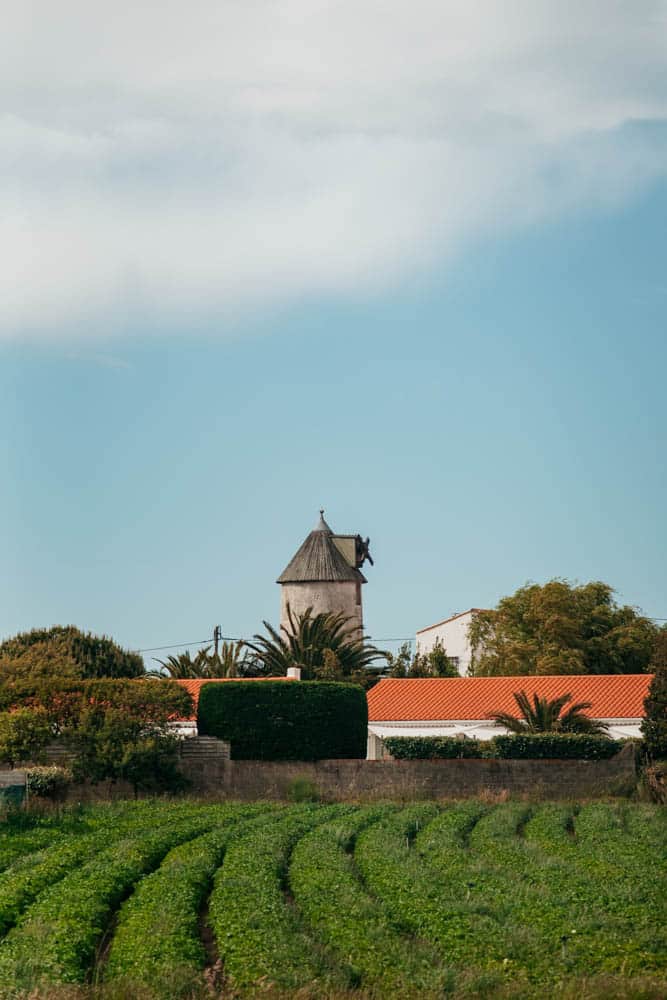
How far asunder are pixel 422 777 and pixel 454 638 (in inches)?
1977

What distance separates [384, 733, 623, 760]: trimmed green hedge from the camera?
33.4 meters

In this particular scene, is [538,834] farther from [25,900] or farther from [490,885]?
[25,900]

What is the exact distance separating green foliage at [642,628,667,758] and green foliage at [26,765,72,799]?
15.1 meters

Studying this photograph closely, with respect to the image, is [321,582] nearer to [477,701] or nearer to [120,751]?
[477,701]

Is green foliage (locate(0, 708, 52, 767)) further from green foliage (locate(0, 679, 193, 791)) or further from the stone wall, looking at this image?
the stone wall

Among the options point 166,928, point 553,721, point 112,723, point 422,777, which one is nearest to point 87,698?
point 112,723

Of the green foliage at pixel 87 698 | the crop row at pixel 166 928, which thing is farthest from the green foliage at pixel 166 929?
the green foliage at pixel 87 698

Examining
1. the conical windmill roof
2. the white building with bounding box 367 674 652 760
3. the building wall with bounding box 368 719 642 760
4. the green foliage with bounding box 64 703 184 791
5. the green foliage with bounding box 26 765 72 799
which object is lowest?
the green foliage with bounding box 26 765 72 799

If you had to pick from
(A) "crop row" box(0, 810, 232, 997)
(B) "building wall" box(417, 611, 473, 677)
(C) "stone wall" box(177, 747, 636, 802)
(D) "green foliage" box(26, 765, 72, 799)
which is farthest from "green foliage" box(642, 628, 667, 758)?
(B) "building wall" box(417, 611, 473, 677)

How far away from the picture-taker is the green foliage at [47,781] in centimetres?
2909

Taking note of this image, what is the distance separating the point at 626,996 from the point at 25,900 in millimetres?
7468

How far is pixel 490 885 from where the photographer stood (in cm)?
1537

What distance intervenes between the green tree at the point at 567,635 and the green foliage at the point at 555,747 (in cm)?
2838

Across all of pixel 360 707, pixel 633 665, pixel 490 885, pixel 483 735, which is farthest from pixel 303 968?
pixel 633 665
